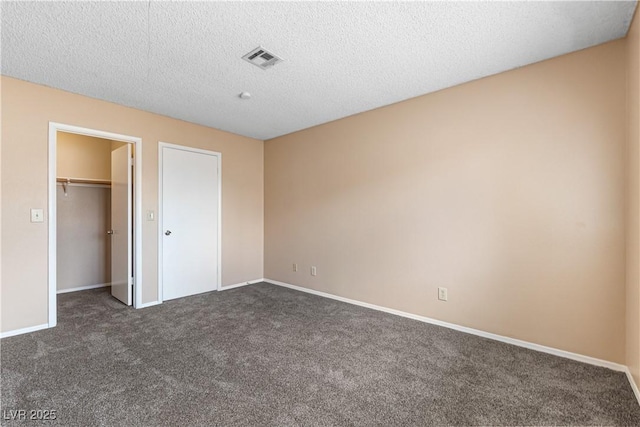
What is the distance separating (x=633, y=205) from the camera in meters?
1.86

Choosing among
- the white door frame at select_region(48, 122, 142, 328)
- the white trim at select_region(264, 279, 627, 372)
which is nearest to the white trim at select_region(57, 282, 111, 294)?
the white door frame at select_region(48, 122, 142, 328)

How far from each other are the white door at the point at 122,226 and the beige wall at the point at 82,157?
0.83 meters

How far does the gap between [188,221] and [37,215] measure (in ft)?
5.08

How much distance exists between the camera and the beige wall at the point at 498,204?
2.15 m

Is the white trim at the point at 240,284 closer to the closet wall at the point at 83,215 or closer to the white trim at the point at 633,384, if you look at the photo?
the closet wall at the point at 83,215

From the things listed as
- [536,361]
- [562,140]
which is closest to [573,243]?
[562,140]

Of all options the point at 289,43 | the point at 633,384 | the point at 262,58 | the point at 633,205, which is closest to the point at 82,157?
the point at 262,58

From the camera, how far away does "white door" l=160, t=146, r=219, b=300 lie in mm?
3836

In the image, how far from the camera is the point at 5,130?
267 cm

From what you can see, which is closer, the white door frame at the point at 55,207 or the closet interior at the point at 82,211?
the white door frame at the point at 55,207

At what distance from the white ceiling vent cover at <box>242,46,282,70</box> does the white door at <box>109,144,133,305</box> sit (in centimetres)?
227

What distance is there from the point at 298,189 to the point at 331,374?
2.83m

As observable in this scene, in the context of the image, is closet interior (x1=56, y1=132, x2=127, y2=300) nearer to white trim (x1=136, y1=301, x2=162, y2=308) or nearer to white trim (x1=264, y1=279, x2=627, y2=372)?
white trim (x1=136, y1=301, x2=162, y2=308)

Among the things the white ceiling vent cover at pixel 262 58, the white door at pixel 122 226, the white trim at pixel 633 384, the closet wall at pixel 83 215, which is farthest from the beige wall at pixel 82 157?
the white trim at pixel 633 384
